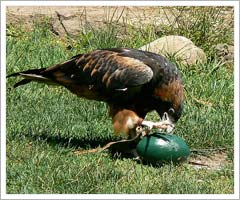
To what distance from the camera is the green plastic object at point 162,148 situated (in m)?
5.97

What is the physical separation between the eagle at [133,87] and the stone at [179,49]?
2.41 metres

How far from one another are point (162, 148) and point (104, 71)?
3.07 feet

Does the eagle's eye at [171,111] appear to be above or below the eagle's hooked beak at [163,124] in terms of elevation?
above

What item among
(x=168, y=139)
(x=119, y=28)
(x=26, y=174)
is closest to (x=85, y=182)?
(x=26, y=174)

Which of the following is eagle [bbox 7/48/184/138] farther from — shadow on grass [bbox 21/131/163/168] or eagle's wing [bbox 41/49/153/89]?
shadow on grass [bbox 21/131/163/168]

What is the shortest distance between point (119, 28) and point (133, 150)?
12.4 feet

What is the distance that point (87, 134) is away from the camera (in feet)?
21.9

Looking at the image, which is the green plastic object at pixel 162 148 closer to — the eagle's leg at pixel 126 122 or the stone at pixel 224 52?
the eagle's leg at pixel 126 122

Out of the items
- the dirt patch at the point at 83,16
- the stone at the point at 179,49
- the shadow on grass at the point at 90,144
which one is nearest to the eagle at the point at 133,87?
the shadow on grass at the point at 90,144

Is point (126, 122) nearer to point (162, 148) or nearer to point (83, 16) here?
point (162, 148)

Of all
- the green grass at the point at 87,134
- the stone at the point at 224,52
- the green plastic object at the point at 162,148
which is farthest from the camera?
the stone at the point at 224,52

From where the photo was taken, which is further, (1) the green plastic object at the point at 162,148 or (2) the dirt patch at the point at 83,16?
(2) the dirt patch at the point at 83,16

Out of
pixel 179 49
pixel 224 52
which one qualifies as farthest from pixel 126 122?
pixel 224 52

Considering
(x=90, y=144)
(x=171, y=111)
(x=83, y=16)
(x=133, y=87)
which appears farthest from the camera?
(x=83, y=16)
